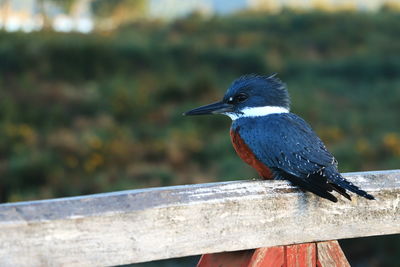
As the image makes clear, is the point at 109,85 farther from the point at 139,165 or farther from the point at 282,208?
the point at 282,208

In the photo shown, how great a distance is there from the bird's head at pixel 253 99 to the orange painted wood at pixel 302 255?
1.60 m

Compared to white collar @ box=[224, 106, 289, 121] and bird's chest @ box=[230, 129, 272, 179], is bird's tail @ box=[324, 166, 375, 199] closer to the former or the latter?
bird's chest @ box=[230, 129, 272, 179]

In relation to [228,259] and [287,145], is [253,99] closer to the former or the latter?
[287,145]

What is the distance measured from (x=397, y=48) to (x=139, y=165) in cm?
1181

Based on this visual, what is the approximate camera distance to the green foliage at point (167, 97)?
12609 millimetres

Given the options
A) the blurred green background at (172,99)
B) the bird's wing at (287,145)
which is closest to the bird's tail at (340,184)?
the bird's wing at (287,145)

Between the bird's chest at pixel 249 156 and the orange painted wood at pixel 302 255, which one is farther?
the bird's chest at pixel 249 156

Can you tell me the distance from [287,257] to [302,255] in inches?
2.4

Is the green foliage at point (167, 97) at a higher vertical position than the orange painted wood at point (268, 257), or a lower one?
lower

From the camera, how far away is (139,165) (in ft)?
42.4

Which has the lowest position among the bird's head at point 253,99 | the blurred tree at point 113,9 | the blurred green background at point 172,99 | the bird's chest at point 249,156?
the blurred green background at point 172,99

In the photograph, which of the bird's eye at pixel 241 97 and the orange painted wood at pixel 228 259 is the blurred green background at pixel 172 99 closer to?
the bird's eye at pixel 241 97

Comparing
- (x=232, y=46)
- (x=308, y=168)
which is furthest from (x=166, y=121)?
(x=308, y=168)

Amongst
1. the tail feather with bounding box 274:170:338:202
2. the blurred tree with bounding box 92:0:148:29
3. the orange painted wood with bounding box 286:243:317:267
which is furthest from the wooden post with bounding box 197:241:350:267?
the blurred tree with bounding box 92:0:148:29
